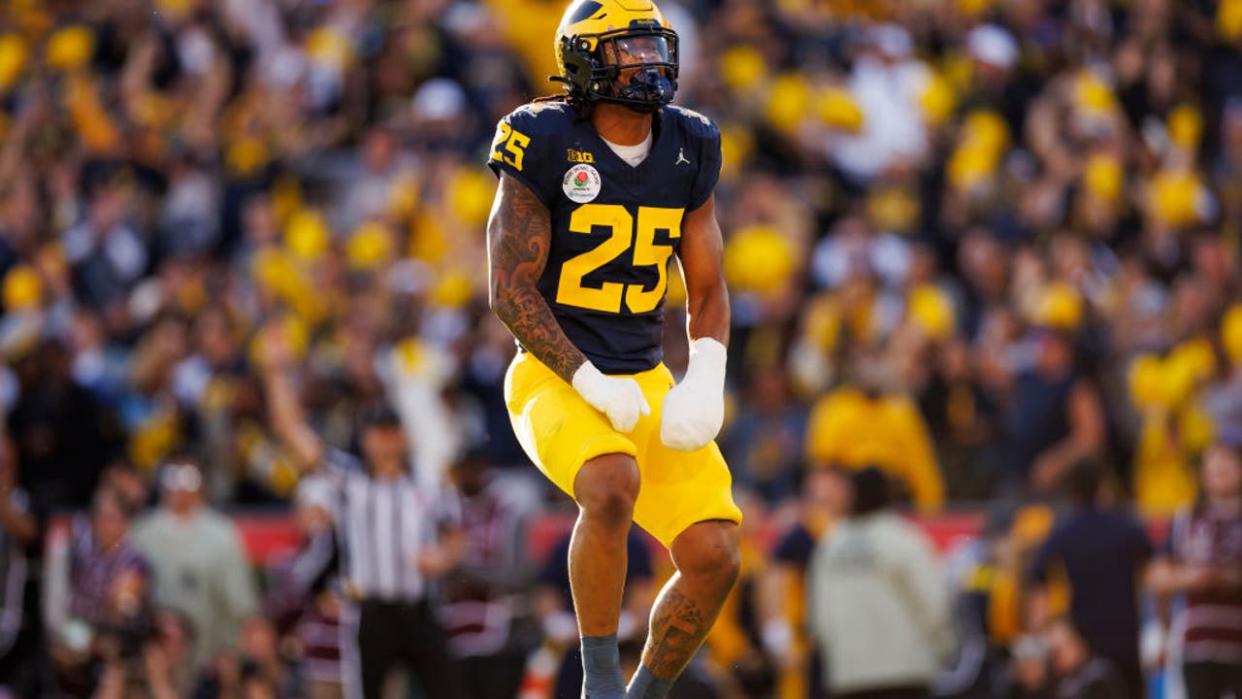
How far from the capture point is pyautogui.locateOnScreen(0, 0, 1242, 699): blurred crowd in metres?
10.7

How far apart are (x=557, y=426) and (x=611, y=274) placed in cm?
53

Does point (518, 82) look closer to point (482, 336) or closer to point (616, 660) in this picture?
point (482, 336)

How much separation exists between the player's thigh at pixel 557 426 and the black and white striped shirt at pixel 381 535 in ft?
15.6

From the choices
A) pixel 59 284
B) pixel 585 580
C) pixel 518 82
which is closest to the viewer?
pixel 585 580

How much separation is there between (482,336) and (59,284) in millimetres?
3680

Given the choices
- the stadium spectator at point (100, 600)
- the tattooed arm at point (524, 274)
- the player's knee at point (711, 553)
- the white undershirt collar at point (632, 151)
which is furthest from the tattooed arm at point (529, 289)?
the stadium spectator at point (100, 600)

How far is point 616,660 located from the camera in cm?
620

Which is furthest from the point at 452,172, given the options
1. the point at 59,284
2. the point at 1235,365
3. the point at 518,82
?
the point at 1235,365

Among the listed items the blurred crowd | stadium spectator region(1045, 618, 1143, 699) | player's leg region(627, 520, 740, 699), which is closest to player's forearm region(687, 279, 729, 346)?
player's leg region(627, 520, 740, 699)

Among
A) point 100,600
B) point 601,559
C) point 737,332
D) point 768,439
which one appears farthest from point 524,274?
point 737,332

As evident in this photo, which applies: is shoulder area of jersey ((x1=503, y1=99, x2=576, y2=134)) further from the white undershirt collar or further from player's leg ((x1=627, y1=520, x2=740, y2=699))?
player's leg ((x1=627, y1=520, x2=740, y2=699))

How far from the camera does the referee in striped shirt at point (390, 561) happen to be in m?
11.1

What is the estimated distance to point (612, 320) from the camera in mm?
6543

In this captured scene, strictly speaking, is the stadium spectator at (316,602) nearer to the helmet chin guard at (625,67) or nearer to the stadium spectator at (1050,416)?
the stadium spectator at (1050,416)
